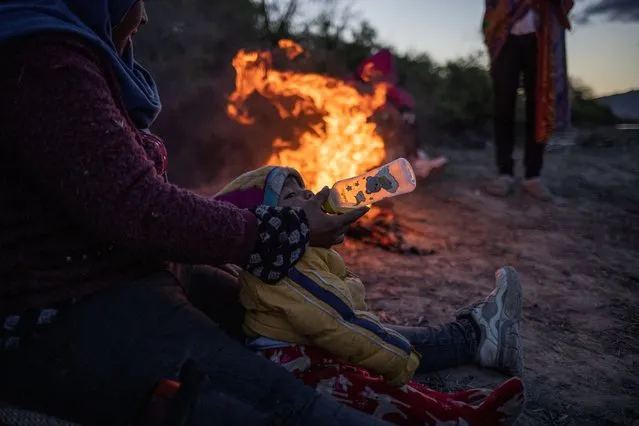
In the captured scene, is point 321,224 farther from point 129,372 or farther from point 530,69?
point 530,69

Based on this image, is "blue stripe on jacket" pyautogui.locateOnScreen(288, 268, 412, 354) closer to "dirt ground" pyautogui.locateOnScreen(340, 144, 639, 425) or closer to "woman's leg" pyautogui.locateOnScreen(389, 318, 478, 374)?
"woman's leg" pyautogui.locateOnScreen(389, 318, 478, 374)

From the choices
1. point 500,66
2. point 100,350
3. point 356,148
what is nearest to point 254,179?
point 100,350

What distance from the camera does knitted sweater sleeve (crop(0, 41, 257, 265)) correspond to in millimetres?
1116

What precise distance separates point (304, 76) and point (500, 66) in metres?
2.08

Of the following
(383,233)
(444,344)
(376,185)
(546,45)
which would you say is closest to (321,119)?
(383,233)

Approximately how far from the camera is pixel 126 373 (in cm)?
123

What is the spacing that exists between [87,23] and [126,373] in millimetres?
868

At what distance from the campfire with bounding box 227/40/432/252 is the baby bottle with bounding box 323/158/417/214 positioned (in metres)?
2.25

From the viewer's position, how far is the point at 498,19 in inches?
207

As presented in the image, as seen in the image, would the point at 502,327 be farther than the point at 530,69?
No

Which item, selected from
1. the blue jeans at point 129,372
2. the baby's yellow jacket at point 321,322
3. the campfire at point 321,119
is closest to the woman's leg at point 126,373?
the blue jeans at point 129,372

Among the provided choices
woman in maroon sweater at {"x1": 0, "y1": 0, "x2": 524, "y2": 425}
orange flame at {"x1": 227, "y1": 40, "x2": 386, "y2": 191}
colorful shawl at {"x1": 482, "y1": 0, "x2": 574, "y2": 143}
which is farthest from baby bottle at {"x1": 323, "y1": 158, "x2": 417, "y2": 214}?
colorful shawl at {"x1": 482, "y1": 0, "x2": 574, "y2": 143}

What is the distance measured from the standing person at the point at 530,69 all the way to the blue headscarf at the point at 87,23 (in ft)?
15.4

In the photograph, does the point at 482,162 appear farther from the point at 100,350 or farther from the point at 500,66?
the point at 100,350
